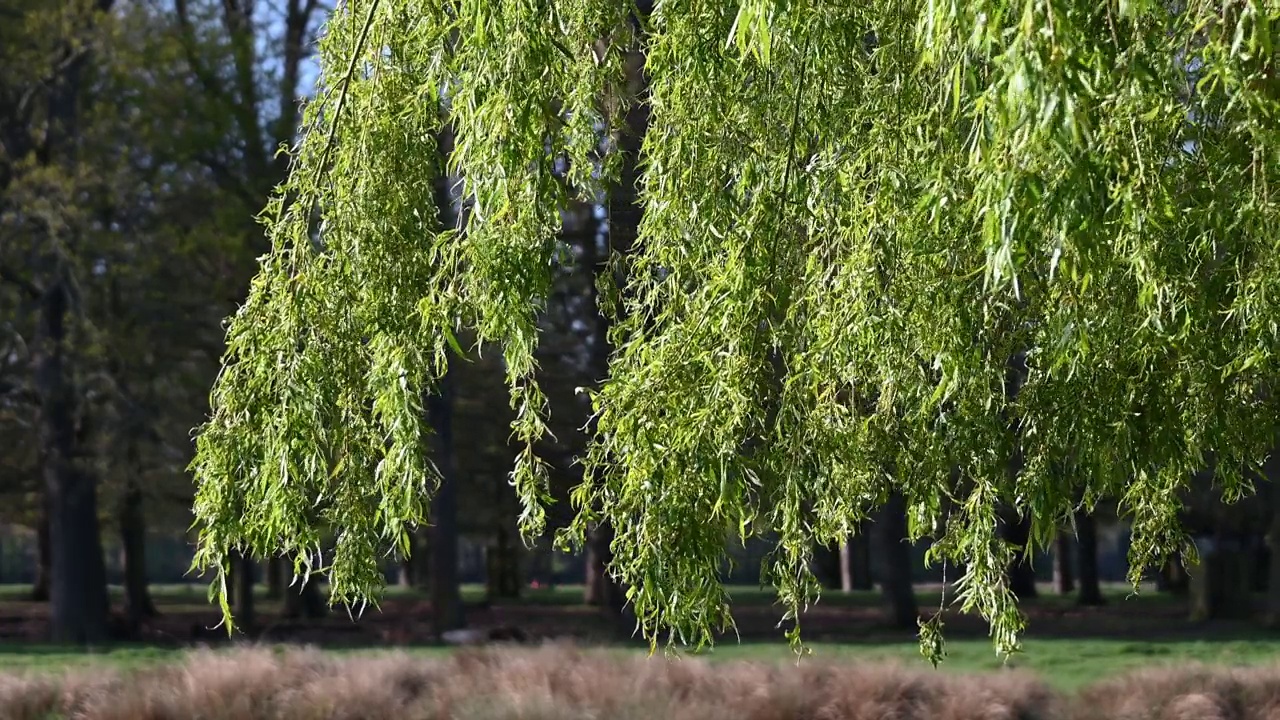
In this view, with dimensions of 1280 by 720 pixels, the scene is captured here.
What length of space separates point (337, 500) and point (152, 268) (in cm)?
1392

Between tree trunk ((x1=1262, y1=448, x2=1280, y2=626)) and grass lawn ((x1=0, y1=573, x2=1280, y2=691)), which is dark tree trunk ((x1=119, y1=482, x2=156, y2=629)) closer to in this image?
grass lawn ((x1=0, y1=573, x2=1280, y2=691))

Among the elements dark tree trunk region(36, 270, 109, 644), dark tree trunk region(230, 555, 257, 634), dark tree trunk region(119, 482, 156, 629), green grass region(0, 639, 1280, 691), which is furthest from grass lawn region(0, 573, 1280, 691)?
dark tree trunk region(230, 555, 257, 634)

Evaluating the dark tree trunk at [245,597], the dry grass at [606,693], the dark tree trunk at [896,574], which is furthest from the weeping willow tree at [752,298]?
the dark tree trunk at [245,597]

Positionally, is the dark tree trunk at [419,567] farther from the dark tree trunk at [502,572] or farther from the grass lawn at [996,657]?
the grass lawn at [996,657]

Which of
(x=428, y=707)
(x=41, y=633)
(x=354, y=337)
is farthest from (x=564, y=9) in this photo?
(x=41, y=633)

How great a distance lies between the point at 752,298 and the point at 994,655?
11.6 meters

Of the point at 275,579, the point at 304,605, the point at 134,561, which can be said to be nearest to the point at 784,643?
the point at 304,605

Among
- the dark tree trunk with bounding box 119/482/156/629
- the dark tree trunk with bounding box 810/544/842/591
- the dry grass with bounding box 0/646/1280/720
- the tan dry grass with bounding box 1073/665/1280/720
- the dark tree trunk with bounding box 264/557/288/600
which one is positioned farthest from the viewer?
the dark tree trunk with bounding box 810/544/842/591

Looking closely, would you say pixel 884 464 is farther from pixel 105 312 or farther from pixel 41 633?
pixel 41 633

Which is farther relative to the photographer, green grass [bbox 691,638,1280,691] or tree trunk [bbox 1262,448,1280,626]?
tree trunk [bbox 1262,448,1280,626]

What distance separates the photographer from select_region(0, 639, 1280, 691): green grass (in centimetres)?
1488

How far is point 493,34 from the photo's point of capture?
6.43 meters

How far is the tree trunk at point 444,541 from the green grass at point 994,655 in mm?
4053

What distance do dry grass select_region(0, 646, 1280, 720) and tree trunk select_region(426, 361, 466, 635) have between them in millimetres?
10287
